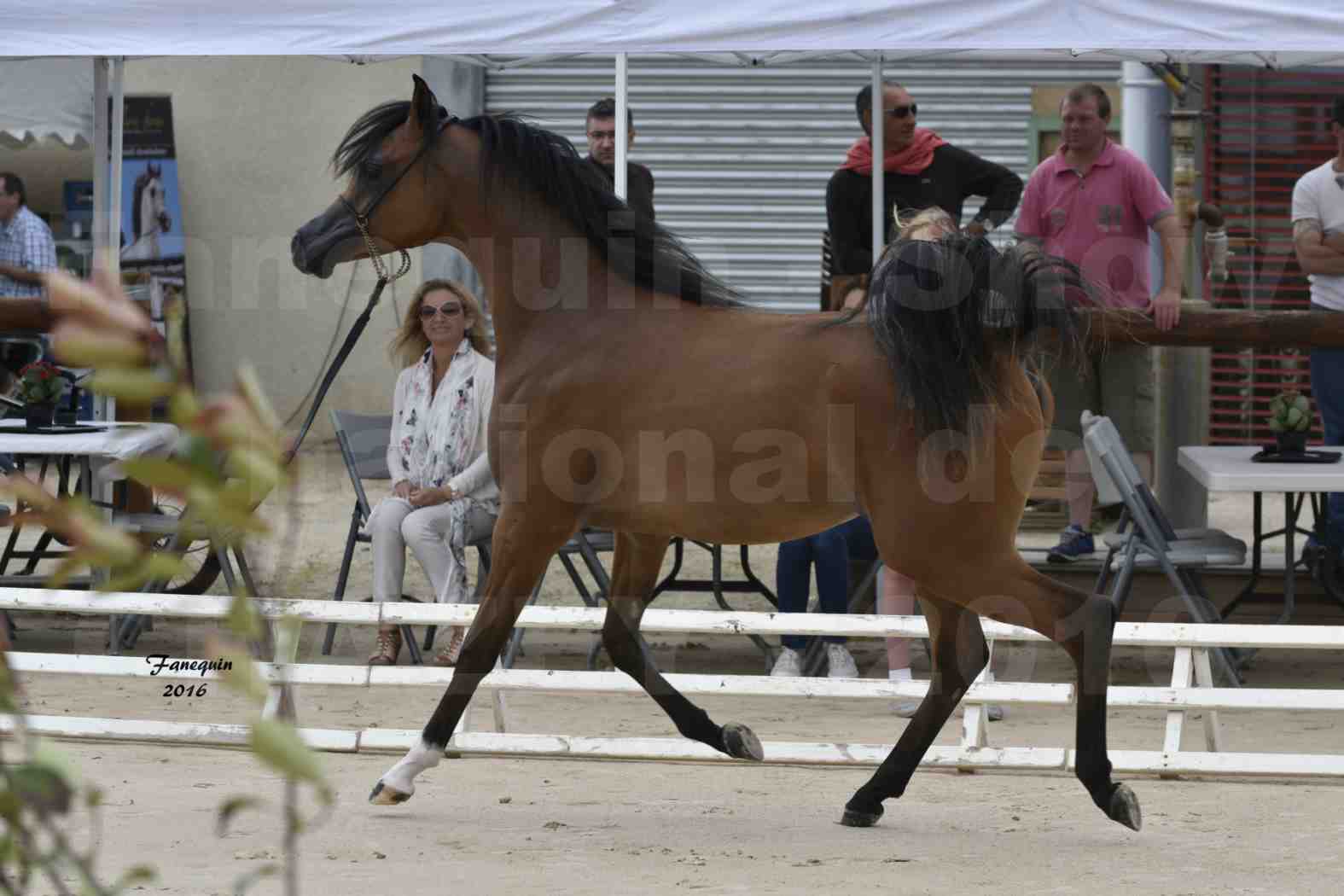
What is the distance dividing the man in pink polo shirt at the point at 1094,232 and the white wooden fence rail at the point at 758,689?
208 centimetres

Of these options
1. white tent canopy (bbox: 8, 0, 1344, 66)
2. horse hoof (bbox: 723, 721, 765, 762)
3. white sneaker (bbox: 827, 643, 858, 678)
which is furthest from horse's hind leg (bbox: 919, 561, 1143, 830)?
white tent canopy (bbox: 8, 0, 1344, 66)

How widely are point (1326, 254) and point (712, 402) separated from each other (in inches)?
161

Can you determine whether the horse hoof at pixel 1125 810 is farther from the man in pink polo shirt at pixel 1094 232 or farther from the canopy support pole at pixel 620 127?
the canopy support pole at pixel 620 127

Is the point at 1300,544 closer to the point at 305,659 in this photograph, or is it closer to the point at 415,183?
the point at 305,659

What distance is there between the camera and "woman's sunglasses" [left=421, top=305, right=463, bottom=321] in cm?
635

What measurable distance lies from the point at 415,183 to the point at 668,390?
0.88 m

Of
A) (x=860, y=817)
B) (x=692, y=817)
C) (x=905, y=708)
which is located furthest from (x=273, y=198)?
(x=860, y=817)

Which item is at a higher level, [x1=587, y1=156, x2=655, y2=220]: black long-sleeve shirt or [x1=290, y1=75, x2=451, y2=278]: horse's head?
[x1=587, y1=156, x2=655, y2=220]: black long-sleeve shirt

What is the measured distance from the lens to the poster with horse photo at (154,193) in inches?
488

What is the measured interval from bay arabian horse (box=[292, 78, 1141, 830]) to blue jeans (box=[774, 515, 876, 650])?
1.60 meters

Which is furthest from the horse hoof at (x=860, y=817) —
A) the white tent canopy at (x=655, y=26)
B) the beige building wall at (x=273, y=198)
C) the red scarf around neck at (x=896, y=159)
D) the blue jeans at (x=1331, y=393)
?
the beige building wall at (x=273, y=198)

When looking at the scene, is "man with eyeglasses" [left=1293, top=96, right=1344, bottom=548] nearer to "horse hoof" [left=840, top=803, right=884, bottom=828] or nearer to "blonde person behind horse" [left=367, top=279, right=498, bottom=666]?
"blonde person behind horse" [left=367, top=279, right=498, bottom=666]

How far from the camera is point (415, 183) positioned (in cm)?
439

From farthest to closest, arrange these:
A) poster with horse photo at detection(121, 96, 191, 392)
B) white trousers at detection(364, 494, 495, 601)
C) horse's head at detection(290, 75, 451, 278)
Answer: poster with horse photo at detection(121, 96, 191, 392) → white trousers at detection(364, 494, 495, 601) → horse's head at detection(290, 75, 451, 278)
